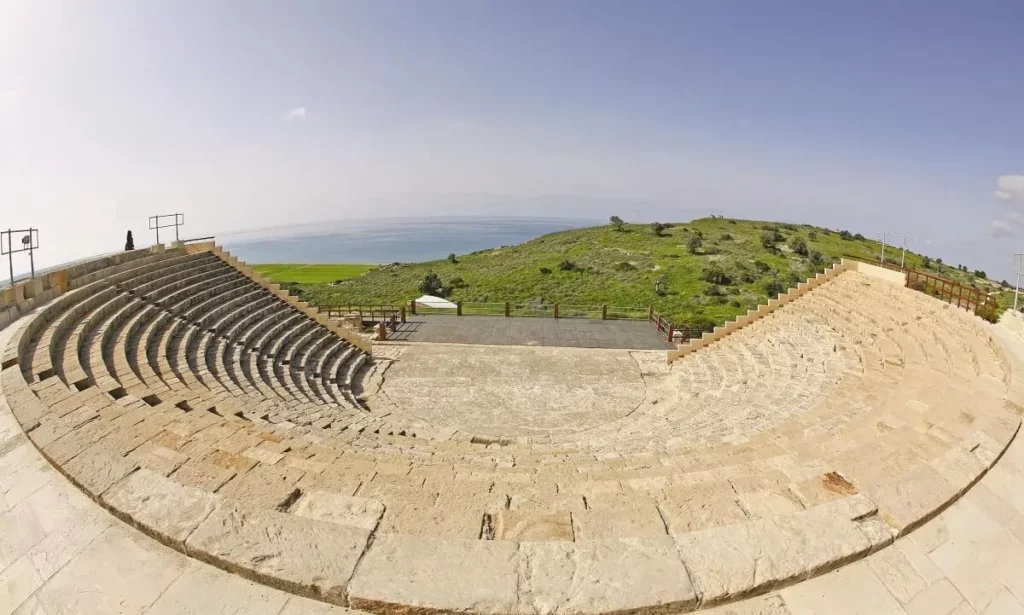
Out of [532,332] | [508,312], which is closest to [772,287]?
[508,312]

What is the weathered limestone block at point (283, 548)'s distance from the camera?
10.3ft

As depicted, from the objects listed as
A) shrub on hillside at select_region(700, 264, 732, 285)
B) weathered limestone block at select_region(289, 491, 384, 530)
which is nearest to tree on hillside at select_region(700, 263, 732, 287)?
shrub on hillside at select_region(700, 264, 732, 285)

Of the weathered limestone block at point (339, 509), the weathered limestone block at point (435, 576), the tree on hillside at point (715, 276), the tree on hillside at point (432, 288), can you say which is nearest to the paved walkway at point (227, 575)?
the weathered limestone block at point (435, 576)

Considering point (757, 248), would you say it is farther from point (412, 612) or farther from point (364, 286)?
point (412, 612)

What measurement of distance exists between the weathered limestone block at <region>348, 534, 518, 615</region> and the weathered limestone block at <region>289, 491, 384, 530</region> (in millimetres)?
319

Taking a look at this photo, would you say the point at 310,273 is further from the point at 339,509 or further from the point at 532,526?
the point at 532,526

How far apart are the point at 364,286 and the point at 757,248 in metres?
37.9

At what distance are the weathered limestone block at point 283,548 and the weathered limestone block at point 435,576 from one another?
16 cm

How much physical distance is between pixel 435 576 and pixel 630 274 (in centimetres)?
3451

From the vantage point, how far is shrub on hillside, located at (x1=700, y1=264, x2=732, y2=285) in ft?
107

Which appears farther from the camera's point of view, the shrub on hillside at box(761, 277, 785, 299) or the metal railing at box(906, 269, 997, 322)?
the shrub on hillside at box(761, 277, 785, 299)

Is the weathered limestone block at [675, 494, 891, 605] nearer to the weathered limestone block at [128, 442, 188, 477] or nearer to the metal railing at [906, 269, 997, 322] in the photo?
the weathered limestone block at [128, 442, 188, 477]

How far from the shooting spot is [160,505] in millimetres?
3818

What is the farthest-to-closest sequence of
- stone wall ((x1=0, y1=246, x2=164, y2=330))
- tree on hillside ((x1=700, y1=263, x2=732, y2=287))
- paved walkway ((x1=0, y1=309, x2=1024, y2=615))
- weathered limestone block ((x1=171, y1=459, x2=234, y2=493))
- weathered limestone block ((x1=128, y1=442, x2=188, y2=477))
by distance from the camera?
tree on hillside ((x1=700, y1=263, x2=732, y2=287)), stone wall ((x1=0, y1=246, x2=164, y2=330)), weathered limestone block ((x1=128, y1=442, x2=188, y2=477)), weathered limestone block ((x1=171, y1=459, x2=234, y2=493)), paved walkway ((x1=0, y1=309, x2=1024, y2=615))
